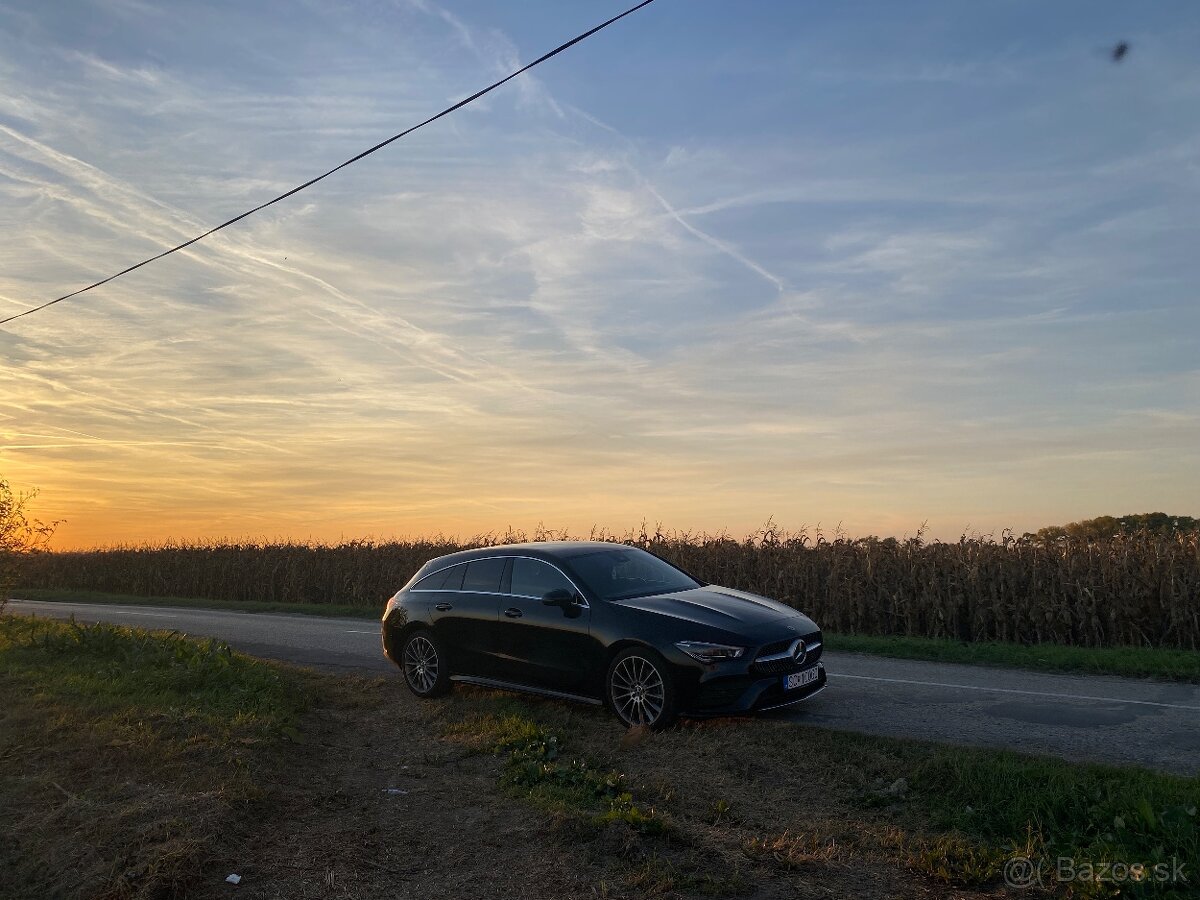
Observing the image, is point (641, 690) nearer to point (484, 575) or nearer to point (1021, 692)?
point (484, 575)

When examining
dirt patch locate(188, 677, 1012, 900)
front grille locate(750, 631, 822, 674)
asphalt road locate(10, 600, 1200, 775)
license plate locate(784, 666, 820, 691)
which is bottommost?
dirt patch locate(188, 677, 1012, 900)

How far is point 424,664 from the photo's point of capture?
11352 mm

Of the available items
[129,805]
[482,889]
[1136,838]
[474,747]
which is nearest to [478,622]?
[474,747]

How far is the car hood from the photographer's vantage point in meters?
9.08

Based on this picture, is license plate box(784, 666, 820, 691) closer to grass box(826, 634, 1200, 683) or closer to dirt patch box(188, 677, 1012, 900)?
dirt patch box(188, 677, 1012, 900)

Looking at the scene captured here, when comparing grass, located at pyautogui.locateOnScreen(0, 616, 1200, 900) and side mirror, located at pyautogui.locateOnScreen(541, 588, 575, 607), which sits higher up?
side mirror, located at pyautogui.locateOnScreen(541, 588, 575, 607)

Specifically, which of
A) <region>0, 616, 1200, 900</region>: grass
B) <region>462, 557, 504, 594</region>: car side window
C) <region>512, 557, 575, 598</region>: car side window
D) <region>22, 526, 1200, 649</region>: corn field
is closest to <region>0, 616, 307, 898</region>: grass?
<region>0, 616, 1200, 900</region>: grass

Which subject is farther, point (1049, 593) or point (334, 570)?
point (334, 570)

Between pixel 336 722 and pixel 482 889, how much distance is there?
5.11 m

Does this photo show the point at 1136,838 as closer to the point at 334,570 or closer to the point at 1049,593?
the point at 1049,593

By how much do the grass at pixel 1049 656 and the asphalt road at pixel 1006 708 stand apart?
25.7 inches

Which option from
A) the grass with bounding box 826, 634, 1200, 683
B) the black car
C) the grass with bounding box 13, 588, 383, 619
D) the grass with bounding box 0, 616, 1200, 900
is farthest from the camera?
the grass with bounding box 13, 588, 383, 619

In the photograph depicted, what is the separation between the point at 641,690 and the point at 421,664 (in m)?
3.34

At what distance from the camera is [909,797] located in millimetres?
7051
